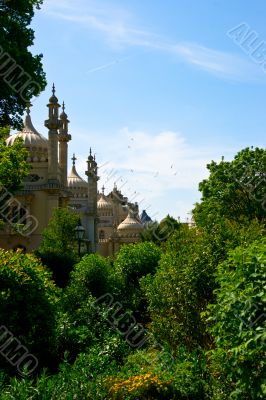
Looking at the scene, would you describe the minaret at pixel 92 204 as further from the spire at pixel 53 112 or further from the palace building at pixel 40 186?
the spire at pixel 53 112

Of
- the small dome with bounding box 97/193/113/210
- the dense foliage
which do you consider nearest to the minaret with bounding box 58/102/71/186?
the dense foliage

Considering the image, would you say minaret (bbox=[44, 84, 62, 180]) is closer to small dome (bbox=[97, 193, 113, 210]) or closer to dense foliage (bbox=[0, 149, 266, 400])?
dense foliage (bbox=[0, 149, 266, 400])

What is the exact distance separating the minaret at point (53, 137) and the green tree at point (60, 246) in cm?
944

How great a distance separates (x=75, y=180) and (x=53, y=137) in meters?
26.8

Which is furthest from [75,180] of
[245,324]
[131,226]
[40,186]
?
[245,324]

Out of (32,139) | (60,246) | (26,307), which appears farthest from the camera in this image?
(32,139)

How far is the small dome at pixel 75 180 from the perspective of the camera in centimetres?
7456

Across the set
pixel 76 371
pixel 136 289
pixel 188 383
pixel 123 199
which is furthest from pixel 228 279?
pixel 123 199

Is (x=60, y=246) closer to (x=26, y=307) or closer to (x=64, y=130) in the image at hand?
(x=64, y=130)

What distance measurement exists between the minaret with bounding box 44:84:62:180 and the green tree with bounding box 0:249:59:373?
3682 cm

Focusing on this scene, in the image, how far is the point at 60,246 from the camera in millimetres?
36031

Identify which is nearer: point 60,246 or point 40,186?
point 60,246

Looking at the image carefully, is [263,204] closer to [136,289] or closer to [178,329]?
[136,289]

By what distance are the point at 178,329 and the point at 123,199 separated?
103 meters
